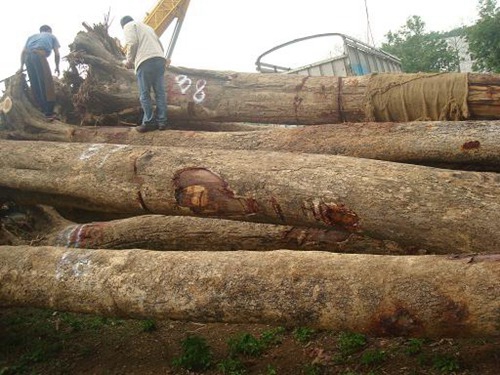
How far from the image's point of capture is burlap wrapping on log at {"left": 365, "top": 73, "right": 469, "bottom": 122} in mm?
4082

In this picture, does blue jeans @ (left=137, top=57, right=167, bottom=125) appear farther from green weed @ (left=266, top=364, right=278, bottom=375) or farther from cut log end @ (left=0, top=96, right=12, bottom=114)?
green weed @ (left=266, top=364, right=278, bottom=375)

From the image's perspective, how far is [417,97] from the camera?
4.28 m

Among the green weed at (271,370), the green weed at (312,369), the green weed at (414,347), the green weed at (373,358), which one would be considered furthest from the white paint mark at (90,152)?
the green weed at (414,347)

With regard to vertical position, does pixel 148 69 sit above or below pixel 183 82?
above

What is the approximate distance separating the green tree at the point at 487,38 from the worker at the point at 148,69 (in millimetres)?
9376

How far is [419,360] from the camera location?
10.6ft

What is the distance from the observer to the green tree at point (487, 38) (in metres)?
11.6

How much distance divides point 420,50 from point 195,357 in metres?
13.4

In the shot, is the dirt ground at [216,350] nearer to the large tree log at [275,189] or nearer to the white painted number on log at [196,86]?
the large tree log at [275,189]

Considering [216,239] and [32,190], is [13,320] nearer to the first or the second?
[32,190]

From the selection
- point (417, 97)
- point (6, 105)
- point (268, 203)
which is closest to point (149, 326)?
point (268, 203)

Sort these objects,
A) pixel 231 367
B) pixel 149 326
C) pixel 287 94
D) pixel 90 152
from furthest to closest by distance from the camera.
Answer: pixel 287 94 → pixel 149 326 → pixel 90 152 → pixel 231 367

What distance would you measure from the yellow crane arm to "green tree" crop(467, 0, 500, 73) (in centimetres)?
694

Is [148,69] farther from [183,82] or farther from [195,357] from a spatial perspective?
[195,357]
